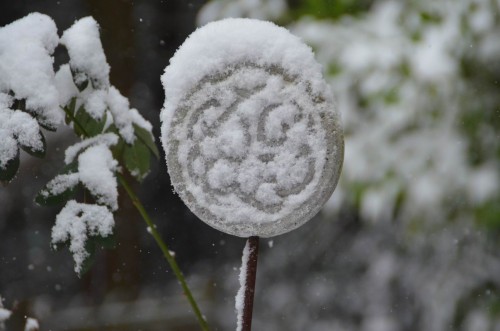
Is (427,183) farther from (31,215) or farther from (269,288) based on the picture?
(31,215)

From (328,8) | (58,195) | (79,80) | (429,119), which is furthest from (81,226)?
(429,119)

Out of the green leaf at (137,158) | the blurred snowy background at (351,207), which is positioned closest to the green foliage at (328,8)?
the blurred snowy background at (351,207)

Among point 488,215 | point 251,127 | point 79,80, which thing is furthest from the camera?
point 488,215

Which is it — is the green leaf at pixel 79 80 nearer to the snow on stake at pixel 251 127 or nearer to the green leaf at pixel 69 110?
the green leaf at pixel 69 110

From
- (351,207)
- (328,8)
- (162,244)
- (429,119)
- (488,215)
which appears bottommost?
(351,207)

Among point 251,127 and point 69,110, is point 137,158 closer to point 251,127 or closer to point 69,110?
point 69,110

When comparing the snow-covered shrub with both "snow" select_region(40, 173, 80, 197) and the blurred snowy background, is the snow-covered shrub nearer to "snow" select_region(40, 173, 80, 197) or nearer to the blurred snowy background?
"snow" select_region(40, 173, 80, 197)

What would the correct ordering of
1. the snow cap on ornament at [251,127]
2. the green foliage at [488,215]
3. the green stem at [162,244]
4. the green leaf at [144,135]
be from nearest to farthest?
1. the snow cap on ornament at [251,127]
2. the green stem at [162,244]
3. the green leaf at [144,135]
4. the green foliage at [488,215]
